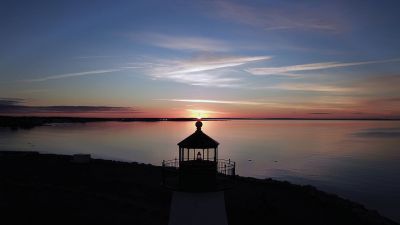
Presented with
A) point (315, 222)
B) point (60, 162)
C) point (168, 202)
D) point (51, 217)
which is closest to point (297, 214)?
point (315, 222)

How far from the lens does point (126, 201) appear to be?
835 inches

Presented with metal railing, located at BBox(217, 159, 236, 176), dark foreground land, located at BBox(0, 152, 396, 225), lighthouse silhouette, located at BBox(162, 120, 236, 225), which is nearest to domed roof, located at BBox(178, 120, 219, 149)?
lighthouse silhouette, located at BBox(162, 120, 236, 225)

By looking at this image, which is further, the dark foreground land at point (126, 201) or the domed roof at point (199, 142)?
the dark foreground land at point (126, 201)

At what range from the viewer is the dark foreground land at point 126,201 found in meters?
18.5

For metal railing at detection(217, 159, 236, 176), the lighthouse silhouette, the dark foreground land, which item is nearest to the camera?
the lighthouse silhouette

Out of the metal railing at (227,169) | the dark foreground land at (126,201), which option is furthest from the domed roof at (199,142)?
the dark foreground land at (126,201)

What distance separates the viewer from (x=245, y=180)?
28.7 meters

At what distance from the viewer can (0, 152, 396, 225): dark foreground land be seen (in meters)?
18.5

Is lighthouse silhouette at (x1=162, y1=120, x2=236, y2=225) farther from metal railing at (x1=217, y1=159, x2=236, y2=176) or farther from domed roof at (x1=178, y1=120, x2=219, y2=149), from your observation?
metal railing at (x1=217, y1=159, x2=236, y2=176)

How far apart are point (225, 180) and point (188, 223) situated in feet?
5.92

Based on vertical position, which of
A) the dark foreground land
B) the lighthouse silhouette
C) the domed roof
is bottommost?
the dark foreground land

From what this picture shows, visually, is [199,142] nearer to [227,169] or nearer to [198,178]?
[198,178]

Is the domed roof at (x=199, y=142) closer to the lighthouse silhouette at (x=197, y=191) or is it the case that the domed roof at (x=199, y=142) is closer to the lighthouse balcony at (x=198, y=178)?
the lighthouse silhouette at (x=197, y=191)

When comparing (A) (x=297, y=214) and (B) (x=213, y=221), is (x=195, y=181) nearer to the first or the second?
(B) (x=213, y=221)
